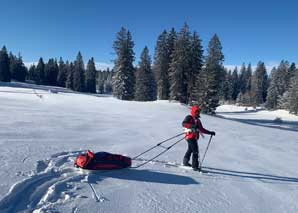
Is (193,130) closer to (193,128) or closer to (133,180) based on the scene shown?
(193,128)

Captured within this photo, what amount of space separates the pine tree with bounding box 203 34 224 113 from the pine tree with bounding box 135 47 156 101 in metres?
12.3

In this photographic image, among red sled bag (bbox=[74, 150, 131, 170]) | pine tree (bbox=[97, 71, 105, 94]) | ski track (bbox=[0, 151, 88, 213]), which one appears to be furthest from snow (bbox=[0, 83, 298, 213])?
pine tree (bbox=[97, 71, 105, 94])

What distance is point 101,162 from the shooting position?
22.6 feet

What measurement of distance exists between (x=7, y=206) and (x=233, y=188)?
16.2ft

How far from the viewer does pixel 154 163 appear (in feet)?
27.7

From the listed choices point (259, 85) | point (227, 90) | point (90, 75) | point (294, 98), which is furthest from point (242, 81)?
point (90, 75)

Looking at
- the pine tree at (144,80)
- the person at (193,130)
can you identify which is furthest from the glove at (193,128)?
the pine tree at (144,80)

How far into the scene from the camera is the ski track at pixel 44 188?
4.85 m

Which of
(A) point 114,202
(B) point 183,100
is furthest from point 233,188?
(B) point 183,100

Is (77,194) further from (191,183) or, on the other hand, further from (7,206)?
(191,183)

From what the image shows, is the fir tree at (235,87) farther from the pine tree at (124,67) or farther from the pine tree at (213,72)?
the pine tree at (124,67)

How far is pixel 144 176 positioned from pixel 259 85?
9180 centimetres

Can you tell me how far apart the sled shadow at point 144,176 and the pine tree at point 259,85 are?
84928mm

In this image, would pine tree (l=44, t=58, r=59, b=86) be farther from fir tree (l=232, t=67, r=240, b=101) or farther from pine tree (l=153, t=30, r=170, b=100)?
fir tree (l=232, t=67, r=240, b=101)
